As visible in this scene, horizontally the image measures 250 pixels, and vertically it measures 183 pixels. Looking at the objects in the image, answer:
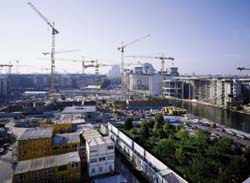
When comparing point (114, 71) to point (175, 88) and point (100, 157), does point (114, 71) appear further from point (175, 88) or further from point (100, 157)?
point (100, 157)

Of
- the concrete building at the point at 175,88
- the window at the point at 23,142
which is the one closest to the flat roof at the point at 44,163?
the window at the point at 23,142

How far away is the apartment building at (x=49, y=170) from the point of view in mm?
4242

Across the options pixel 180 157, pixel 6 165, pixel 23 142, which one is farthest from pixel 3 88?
pixel 180 157

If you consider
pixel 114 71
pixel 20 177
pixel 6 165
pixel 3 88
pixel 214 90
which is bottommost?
pixel 6 165

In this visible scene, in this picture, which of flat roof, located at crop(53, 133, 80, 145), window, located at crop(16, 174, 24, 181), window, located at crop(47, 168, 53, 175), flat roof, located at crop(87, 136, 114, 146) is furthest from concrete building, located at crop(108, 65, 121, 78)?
window, located at crop(16, 174, 24, 181)

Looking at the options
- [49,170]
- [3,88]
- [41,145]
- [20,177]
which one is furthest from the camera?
[3,88]

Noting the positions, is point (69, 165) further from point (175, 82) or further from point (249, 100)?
point (175, 82)

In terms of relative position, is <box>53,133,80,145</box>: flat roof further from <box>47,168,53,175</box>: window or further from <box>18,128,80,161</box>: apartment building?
<box>47,168,53,175</box>: window

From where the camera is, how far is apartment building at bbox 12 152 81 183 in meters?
4.24

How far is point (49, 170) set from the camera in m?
4.39

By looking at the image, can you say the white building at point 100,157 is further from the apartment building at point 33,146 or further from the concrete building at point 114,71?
the concrete building at point 114,71

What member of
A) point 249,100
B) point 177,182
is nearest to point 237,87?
point 249,100

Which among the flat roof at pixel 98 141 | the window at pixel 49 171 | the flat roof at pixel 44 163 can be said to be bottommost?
the window at pixel 49 171

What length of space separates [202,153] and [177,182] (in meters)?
1.99
